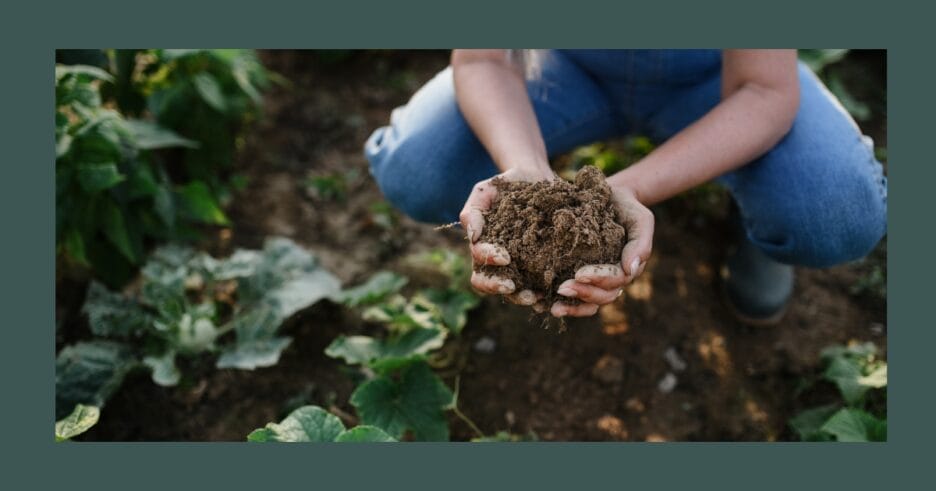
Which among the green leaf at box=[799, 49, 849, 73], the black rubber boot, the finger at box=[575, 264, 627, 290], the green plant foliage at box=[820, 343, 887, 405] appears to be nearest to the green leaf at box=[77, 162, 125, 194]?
the finger at box=[575, 264, 627, 290]

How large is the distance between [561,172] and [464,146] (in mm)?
1006

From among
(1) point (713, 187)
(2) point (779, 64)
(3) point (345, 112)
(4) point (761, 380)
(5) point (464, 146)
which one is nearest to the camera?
(2) point (779, 64)

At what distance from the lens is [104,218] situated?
254 centimetres

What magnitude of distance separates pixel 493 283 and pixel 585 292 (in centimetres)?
21

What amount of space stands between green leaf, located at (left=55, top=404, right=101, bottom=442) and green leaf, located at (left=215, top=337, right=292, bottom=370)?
404 millimetres

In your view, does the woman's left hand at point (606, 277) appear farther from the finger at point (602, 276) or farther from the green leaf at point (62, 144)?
the green leaf at point (62, 144)

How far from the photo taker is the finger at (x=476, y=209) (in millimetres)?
1800

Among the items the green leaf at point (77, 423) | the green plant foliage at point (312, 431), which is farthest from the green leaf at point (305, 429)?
the green leaf at point (77, 423)

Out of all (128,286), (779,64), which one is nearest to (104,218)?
(128,286)

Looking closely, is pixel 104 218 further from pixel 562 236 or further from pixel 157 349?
pixel 562 236

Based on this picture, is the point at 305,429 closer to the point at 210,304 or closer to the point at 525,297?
the point at 525,297

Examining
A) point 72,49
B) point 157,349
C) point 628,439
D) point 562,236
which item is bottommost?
point 628,439

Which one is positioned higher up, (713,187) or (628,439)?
(713,187)

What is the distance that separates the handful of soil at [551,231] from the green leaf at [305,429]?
56 cm
